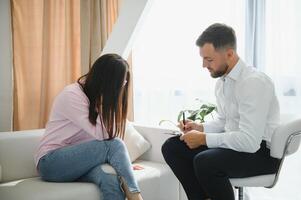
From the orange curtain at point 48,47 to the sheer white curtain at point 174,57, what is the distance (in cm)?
50

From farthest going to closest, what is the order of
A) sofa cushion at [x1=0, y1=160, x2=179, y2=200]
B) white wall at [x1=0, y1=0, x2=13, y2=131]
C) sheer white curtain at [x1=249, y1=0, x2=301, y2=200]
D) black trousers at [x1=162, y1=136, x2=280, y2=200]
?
white wall at [x1=0, y1=0, x2=13, y2=131]
sheer white curtain at [x1=249, y1=0, x2=301, y2=200]
sofa cushion at [x1=0, y1=160, x2=179, y2=200]
black trousers at [x1=162, y1=136, x2=280, y2=200]

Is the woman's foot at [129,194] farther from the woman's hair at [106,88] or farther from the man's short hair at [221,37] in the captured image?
the man's short hair at [221,37]

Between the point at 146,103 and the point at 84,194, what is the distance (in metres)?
1.89

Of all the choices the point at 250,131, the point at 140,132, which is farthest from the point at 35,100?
the point at 250,131

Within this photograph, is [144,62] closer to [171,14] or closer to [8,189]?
[171,14]

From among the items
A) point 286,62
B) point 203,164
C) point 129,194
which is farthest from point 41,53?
point 286,62

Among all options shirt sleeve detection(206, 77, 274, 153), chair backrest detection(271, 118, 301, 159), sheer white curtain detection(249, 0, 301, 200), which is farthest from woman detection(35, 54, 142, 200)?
sheer white curtain detection(249, 0, 301, 200)

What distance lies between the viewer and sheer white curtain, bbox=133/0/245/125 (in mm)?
3369

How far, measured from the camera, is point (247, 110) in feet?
5.90

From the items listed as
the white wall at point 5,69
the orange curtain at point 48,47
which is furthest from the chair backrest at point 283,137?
the white wall at point 5,69

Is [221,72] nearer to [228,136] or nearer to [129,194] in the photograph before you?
[228,136]

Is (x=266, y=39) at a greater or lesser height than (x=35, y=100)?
greater

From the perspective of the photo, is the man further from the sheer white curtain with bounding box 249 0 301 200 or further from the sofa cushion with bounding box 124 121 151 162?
the sheer white curtain with bounding box 249 0 301 200

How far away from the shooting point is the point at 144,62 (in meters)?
3.76
